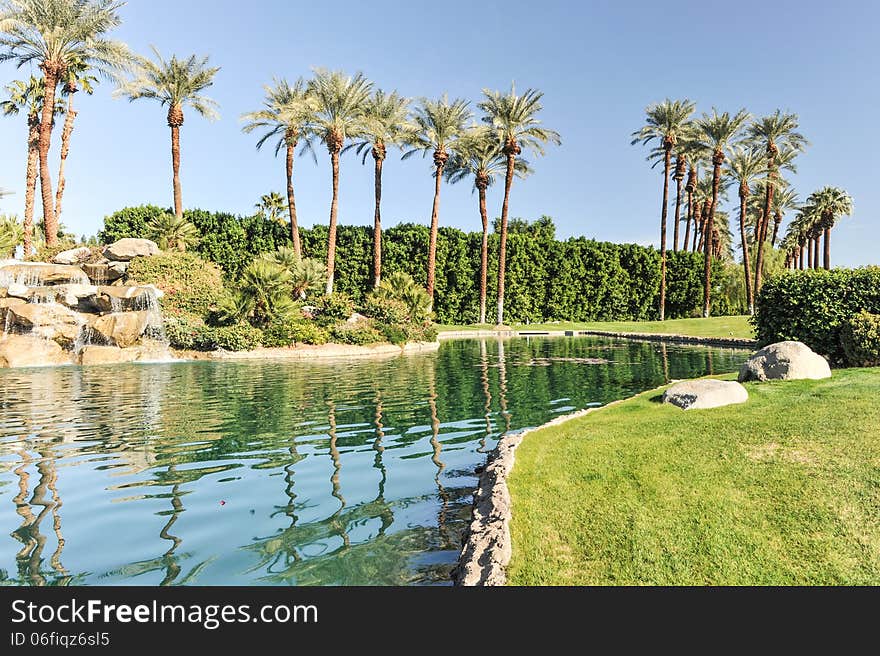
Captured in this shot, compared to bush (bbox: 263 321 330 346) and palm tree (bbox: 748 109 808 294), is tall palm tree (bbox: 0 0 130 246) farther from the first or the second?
palm tree (bbox: 748 109 808 294)

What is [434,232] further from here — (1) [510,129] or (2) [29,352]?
(2) [29,352]

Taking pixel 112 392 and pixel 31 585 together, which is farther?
pixel 112 392

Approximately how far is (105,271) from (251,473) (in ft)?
87.7

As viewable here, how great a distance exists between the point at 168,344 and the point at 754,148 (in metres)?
50.5

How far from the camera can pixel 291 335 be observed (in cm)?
2670

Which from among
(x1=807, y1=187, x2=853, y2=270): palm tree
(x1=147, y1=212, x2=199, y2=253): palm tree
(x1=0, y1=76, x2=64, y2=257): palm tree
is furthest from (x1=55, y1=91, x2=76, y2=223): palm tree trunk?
(x1=807, y1=187, x2=853, y2=270): palm tree

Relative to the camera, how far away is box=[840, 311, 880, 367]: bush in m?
11.7

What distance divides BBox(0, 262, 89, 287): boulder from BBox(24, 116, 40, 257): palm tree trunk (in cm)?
656

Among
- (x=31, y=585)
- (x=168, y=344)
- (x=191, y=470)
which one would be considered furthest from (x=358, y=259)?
(x=31, y=585)

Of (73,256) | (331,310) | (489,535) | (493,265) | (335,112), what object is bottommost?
(489,535)

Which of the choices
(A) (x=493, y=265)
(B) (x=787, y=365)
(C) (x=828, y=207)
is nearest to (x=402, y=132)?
(A) (x=493, y=265)

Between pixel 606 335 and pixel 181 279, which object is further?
pixel 606 335
